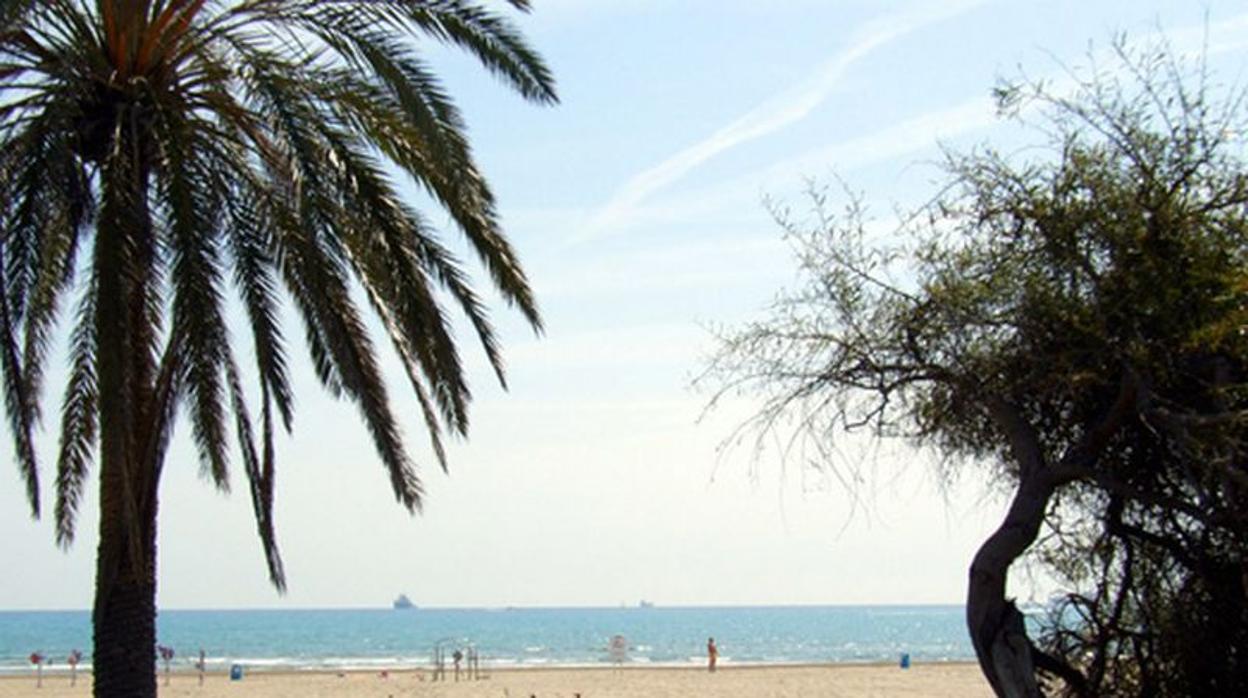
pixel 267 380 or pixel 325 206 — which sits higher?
pixel 325 206

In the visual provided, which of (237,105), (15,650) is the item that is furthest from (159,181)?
(15,650)

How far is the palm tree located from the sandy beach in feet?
65.5

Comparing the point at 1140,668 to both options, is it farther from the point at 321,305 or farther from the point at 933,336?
the point at 321,305

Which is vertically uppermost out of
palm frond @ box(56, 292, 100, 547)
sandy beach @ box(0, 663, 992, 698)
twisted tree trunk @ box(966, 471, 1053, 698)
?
palm frond @ box(56, 292, 100, 547)

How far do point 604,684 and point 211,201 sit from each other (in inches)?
1137

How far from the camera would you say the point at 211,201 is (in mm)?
11398

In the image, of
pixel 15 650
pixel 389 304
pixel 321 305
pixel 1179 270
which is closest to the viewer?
pixel 1179 270

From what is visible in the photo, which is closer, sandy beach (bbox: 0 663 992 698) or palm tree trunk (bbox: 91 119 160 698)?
palm tree trunk (bbox: 91 119 160 698)

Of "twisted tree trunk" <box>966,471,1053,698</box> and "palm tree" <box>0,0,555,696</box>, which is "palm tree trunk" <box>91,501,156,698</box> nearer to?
"palm tree" <box>0,0,555,696</box>

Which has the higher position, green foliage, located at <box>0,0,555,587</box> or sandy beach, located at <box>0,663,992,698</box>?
green foliage, located at <box>0,0,555,587</box>

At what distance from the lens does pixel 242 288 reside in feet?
37.6

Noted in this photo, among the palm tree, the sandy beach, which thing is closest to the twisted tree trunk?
the palm tree

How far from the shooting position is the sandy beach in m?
33.2

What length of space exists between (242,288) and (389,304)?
119 centimetres
